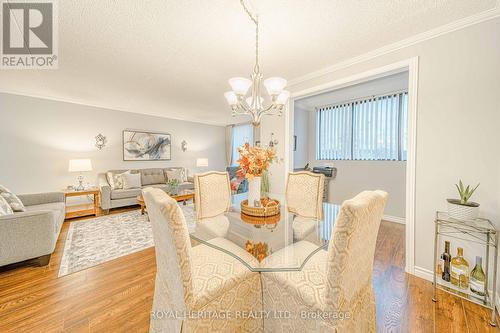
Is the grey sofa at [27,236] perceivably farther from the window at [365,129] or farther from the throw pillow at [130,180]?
the window at [365,129]

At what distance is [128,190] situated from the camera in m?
4.35

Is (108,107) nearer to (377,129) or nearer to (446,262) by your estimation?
(377,129)

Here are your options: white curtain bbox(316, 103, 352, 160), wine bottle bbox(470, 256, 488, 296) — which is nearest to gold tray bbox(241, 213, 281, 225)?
wine bottle bbox(470, 256, 488, 296)

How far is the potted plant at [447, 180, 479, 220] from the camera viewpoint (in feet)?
5.16

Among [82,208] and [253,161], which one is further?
[82,208]

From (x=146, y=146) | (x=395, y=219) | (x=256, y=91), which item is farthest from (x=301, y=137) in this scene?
(x=146, y=146)

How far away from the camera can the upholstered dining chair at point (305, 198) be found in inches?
69.9

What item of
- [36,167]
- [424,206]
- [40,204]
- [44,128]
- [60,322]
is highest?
[44,128]

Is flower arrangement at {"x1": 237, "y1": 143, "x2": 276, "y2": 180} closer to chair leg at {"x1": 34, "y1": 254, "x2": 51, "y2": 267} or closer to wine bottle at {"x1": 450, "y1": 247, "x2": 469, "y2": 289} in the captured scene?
wine bottle at {"x1": 450, "y1": 247, "x2": 469, "y2": 289}

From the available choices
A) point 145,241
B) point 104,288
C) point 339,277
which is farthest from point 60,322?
point 339,277

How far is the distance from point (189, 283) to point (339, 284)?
72cm

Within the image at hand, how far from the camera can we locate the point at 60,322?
1.44 metres

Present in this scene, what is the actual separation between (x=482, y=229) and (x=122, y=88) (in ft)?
16.0

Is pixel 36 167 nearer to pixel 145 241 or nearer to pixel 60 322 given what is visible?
pixel 145 241
